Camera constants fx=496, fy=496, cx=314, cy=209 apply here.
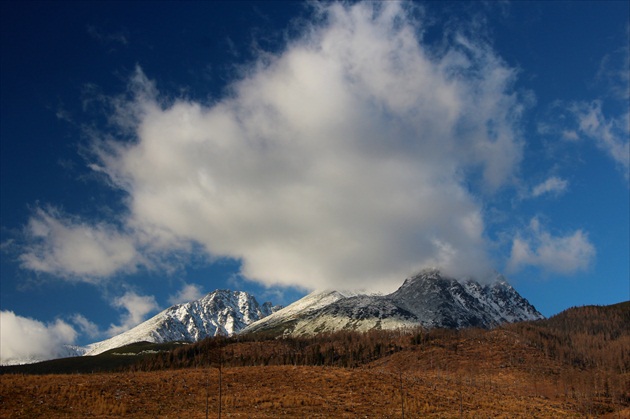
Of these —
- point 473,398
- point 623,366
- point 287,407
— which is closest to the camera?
point 287,407

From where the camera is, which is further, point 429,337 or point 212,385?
point 429,337

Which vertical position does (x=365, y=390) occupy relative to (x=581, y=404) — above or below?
above

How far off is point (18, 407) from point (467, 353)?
13239 centimetres

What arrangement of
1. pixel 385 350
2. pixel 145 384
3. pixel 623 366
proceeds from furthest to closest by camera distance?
pixel 385 350 < pixel 623 366 < pixel 145 384

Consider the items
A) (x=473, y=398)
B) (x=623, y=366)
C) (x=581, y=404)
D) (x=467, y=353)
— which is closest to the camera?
(x=473, y=398)

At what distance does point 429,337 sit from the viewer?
198 meters

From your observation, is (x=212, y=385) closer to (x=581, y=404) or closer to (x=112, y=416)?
(x=112, y=416)

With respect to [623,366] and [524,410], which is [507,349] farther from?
[524,410]

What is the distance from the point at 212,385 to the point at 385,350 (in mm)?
138933

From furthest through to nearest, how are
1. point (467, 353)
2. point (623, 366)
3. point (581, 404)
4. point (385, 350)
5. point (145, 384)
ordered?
point (385, 350)
point (623, 366)
point (467, 353)
point (581, 404)
point (145, 384)

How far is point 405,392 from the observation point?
7006 centimetres

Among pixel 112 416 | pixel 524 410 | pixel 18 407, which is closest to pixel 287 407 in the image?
pixel 112 416

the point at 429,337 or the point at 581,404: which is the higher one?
the point at 429,337

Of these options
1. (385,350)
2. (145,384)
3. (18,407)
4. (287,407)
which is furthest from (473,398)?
(385,350)
